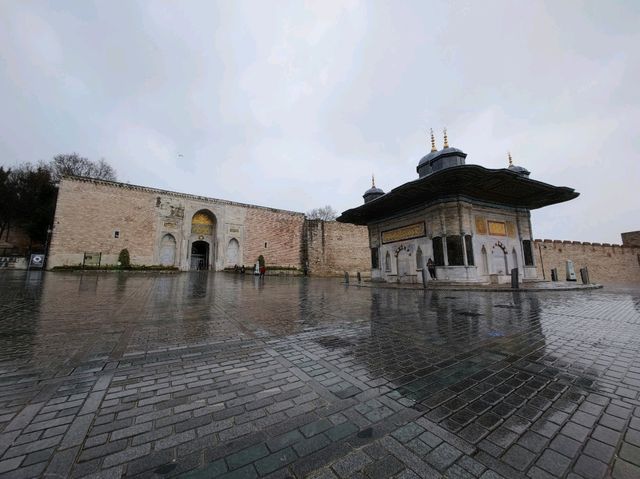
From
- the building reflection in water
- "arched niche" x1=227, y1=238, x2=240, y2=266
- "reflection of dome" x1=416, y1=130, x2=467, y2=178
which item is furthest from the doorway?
the building reflection in water

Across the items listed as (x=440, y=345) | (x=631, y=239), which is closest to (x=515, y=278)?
(x=440, y=345)

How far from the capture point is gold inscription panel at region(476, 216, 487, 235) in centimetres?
1474

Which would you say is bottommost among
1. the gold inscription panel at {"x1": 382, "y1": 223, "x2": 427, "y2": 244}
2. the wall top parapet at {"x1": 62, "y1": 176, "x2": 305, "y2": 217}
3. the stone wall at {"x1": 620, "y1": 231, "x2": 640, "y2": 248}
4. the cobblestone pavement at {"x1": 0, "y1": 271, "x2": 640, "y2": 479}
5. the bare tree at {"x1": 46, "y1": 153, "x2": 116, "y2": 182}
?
the cobblestone pavement at {"x1": 0, "y1": 271, "x2": 640, "y2": 479}

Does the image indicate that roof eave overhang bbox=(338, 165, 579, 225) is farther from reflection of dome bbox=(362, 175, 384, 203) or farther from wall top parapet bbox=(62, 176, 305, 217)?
wall top parapet bbox=(62, 176, 305, 217)

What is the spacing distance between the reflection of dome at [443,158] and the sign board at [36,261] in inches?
1254

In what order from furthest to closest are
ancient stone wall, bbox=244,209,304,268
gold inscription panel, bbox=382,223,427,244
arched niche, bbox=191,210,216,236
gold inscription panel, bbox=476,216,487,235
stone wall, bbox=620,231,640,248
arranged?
ancient stone wall, bbox=244,209,304,268, arched niche, bbox=191,210,216,236, stone wall, bbox=620,231,640,248, gold inscription panel, bbox=382,223,427,244, gold inscription panel, bbox=476,216,487,235

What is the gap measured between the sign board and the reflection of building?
87.0 ft

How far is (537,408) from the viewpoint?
1.95 m

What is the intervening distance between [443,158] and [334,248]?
2053 centimetres

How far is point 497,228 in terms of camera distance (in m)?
15.5

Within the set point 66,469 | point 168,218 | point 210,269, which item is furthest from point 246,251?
point 66,469

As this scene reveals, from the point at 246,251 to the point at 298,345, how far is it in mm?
30475

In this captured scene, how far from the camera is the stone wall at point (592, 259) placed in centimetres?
2658

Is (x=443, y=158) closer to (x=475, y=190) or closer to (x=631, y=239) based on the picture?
(x=475, y=190)
